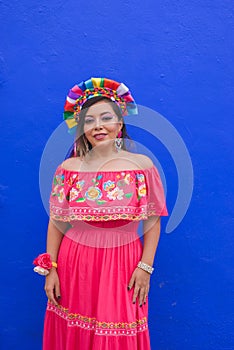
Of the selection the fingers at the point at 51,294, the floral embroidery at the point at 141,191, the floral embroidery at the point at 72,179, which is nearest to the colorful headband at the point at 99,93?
the floral embroidery at the point at 72,179

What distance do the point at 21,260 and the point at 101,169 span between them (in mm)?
903

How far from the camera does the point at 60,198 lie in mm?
1812

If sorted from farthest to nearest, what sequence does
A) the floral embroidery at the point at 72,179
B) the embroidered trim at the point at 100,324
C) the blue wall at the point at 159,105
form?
the blue wall at the point at 159,105 < the floral embroidery at the point at 72,179 < the embroidered trim at the point at 100,324

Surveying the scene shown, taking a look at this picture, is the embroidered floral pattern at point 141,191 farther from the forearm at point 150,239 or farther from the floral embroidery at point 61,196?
the floral embroidery at point 61,196

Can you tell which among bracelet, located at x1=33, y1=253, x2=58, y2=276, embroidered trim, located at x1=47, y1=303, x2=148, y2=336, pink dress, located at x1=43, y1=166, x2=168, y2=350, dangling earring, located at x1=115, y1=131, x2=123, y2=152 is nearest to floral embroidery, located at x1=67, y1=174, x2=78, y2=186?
pink dress, located at x1=43, y1=166, x2=168, y2=350

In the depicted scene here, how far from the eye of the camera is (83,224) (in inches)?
69.6

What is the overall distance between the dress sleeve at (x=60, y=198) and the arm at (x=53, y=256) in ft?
0.26

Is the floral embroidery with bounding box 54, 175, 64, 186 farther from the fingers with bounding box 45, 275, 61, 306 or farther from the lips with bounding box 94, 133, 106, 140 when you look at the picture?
the fingers with bounding box 45, 275, 61, 306

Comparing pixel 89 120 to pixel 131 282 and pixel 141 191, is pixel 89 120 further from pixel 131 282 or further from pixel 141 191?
pixel 131 282

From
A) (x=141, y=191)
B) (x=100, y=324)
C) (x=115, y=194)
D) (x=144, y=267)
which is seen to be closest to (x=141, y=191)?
(x=141, y=191)

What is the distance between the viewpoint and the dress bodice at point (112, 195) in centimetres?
169

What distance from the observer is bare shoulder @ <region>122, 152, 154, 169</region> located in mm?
1759

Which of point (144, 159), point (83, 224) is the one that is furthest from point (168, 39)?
point (83, 224)

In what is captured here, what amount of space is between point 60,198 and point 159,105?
0.77 metres
